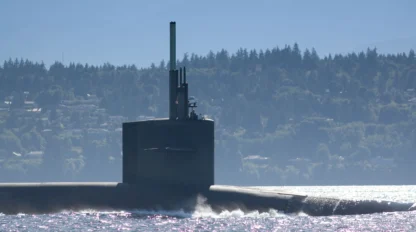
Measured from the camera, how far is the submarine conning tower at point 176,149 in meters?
29.4

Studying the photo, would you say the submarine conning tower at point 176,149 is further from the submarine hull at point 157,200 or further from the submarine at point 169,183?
the submarine hull at point 157,200

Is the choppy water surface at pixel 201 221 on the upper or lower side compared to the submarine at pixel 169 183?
lower

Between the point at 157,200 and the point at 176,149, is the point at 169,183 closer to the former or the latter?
the point at 157,200

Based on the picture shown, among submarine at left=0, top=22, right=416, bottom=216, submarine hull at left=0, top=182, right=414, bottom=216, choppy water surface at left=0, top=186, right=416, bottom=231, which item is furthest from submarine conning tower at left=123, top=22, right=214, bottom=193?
choppy water surface at left=0, top=186, right=416, bottom=231

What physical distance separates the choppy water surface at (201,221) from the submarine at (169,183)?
384 millimetres

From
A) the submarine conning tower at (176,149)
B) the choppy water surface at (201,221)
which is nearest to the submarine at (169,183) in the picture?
the submarine conning tower at (176,149)

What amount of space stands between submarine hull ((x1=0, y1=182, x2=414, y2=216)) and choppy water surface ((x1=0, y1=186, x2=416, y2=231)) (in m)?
0.29

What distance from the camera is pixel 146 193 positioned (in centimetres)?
2947

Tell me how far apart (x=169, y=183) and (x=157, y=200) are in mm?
827

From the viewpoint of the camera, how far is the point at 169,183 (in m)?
29.7

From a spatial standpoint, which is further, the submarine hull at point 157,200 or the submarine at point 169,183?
the submarine at point 169,183

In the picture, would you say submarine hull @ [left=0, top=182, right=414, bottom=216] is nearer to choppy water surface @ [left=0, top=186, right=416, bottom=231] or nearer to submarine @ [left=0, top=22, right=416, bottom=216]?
submarine @ [left=0, top=22, right=416, bottom=216]

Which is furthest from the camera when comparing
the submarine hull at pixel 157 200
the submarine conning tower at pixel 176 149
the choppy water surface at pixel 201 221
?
the submarine conning tower at pixel 176 149

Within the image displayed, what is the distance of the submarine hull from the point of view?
27.5 meters
